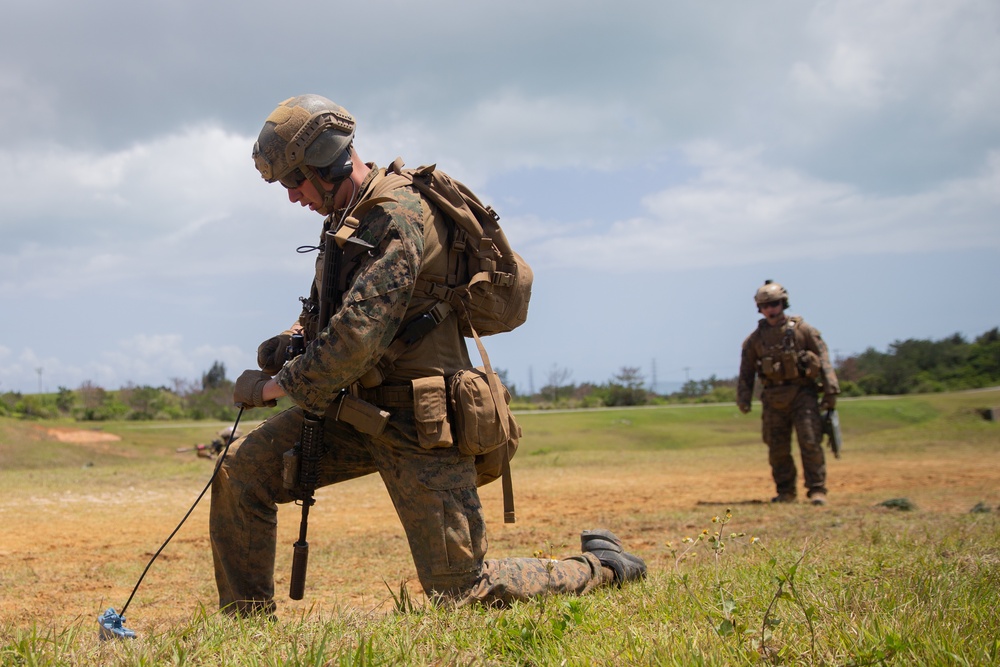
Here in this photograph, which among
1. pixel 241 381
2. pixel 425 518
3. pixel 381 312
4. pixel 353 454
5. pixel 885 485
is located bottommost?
pixel 885 485

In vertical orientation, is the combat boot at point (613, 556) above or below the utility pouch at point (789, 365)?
below

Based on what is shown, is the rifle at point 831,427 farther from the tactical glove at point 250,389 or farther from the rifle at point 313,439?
the tactical glove at point 250,389

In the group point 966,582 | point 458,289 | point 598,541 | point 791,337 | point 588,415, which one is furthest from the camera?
point 588,415

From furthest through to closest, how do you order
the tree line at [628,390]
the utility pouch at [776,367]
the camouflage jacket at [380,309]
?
the tree line at [628,390] → the utility pouch at [776,367] → the camouflage jacket at [380,309]

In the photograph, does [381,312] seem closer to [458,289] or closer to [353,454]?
[458,289]

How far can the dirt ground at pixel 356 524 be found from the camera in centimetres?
527

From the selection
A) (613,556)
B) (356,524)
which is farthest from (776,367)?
(613,556)

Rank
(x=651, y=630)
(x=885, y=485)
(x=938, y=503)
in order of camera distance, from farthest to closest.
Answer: (x=885, y=485), (x=938, y=503), (x=651, y=630)

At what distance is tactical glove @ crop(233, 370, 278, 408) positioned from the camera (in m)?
4.07

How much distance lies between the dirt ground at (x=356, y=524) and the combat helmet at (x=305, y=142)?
1.93 metres

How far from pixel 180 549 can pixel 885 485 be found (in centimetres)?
849

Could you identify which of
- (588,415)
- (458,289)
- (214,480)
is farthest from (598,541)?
(588,415)

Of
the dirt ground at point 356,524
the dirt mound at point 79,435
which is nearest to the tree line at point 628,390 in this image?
the dirt mound at point 79,435

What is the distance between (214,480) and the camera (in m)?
4.18
